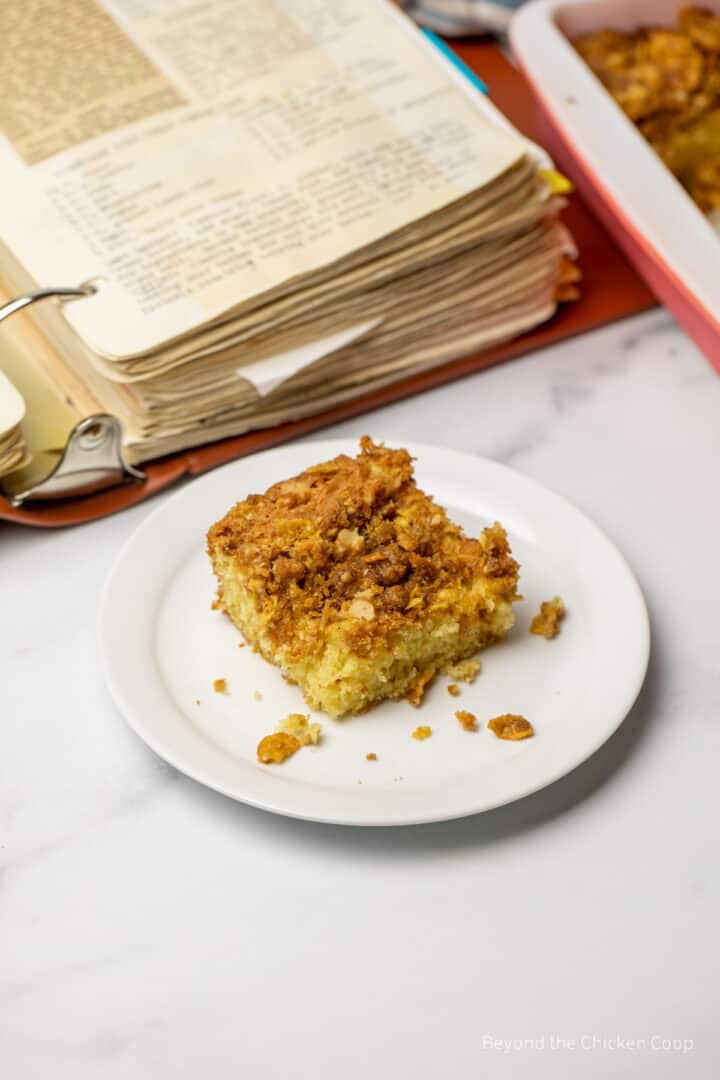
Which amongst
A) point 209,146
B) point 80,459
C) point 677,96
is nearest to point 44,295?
point 80,459

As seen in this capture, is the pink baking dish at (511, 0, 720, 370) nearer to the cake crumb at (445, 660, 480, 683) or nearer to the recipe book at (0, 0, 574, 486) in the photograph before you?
the recipe book at (0, 0, 574, 486)

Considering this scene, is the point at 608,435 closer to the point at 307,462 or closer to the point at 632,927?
the point at 307,462

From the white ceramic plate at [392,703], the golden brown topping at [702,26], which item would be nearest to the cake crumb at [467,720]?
the white ceramic plate at [392,703]

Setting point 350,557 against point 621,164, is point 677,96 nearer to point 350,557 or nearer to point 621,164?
point 621,164

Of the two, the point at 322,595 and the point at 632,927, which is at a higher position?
the point at 322,595

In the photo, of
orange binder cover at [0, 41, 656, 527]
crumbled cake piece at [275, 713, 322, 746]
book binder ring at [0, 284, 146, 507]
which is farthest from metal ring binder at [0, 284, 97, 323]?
crumbled cake piece at [275, 713, 322, 746]

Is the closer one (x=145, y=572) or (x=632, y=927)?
(x=632, y=927)

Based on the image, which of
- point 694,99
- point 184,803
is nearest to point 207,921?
point 184,803

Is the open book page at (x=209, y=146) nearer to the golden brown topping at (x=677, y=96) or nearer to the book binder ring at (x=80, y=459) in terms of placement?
the book binder ring at (x=80, y=459)
